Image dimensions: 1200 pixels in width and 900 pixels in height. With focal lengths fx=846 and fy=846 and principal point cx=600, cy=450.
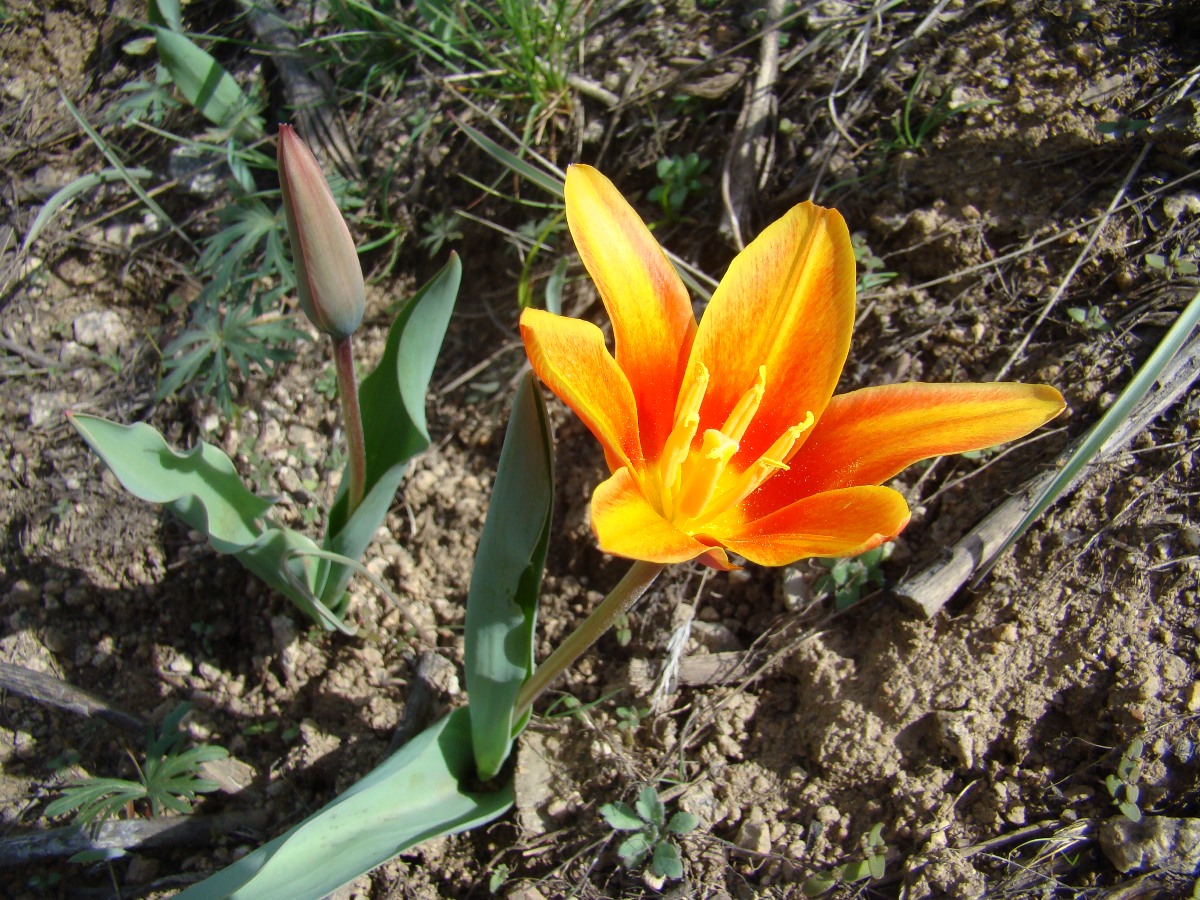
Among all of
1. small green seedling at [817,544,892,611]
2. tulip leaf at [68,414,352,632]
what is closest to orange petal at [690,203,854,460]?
small green seedling at [817,544,892,611]

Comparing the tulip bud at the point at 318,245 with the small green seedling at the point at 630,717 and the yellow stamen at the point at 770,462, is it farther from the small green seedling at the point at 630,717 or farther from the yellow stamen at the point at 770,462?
the small green seedling at the point at 630,717

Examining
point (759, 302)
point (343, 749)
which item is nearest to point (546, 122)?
point (759, 302)

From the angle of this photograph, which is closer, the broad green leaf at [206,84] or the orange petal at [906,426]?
the orange petal at [906,426]

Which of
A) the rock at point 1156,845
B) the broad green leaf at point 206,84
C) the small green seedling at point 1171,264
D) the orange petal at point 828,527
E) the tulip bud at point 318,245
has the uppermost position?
the broad green leaf at point 206,84

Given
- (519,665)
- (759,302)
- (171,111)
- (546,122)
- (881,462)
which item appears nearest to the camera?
(881,462)

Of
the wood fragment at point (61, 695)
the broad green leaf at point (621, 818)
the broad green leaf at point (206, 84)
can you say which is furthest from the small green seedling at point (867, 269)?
the wood fragment at point (61, 695)

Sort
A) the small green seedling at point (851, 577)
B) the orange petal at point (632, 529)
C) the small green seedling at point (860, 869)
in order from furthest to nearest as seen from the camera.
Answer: the small green seedling at point (851, 577)
the small green seedling at point (860, 869)
the orange petal at point (632, 529)

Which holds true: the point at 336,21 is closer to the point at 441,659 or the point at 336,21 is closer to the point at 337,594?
the point at 337,594

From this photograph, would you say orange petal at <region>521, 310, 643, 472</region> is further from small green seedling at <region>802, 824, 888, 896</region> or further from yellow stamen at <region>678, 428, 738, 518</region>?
small green seedling at <region>802, 824, 888, 896</region>
